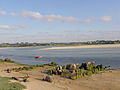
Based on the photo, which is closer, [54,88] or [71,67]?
[54,88]

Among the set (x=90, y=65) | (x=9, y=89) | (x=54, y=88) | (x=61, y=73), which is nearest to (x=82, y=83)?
(x=54, y=88)

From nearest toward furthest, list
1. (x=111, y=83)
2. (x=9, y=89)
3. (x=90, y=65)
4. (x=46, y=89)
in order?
1. (x=9, y=89)
2. (x=46, y=89)
3. (x=111, y=83)
4. (x=90, y=65)

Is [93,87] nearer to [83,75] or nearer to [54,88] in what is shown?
[54,88]

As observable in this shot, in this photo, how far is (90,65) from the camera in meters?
30.9

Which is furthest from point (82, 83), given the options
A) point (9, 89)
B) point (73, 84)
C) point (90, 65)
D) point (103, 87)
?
point (90, 65)

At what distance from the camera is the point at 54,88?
17500mm

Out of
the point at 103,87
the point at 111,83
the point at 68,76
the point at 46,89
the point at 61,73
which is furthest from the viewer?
the point at 61,73

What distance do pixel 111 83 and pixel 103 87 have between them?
1.90 meters

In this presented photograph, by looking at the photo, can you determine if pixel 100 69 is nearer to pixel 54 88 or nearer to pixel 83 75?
pixel 83 75

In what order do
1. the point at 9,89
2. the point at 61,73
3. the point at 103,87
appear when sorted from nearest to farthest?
1. the point at 9,89
2. the point at 103,87
3. the point at 61,73

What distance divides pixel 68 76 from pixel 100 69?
7.68 metres

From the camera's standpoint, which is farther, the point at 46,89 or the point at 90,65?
the point at 90,65

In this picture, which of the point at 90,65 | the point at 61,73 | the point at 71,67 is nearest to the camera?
the point at 61,73

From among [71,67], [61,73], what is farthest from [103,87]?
[71,67]
